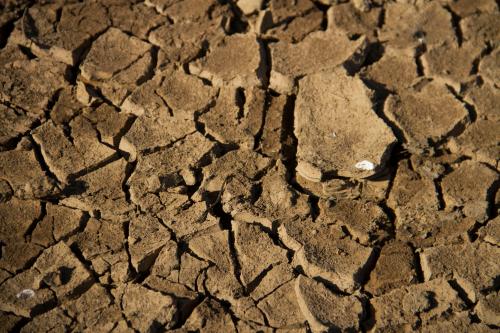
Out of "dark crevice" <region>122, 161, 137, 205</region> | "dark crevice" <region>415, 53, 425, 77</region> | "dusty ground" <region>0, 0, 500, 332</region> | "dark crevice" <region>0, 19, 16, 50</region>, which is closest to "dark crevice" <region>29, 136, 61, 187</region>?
"dusty ground" <region>0, 0, 500, 332</region>

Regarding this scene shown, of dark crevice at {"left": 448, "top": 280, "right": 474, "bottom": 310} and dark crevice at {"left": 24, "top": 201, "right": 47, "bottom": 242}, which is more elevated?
dark crevice at {"left": 24, "top": 201, "right": 47, "bottom": 242}

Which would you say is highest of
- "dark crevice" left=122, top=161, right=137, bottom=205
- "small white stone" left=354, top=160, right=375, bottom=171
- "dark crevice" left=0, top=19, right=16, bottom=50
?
"dark crevice" left=0, top=19, right=16, bottom=50

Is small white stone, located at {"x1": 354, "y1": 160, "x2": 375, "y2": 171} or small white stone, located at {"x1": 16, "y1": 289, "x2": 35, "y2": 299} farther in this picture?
small white stone, located at {"x1": 354, "y1": 160, "x2": 375, "y2": 171}

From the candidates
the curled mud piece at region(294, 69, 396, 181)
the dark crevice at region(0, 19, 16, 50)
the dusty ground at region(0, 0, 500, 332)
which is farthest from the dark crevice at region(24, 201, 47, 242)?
the curled mud piece at region(294, 69, 396, 181)

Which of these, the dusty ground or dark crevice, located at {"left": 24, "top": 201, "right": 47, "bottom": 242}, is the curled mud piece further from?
dark crevice, located at {"left": 24, "top": 201, "right": 47, "bottom": 242}

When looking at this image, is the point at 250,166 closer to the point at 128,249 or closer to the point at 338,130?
the point at 338,130

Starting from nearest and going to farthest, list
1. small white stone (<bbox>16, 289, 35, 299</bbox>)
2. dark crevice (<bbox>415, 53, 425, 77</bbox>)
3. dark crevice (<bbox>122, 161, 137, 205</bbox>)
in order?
1. small white stone (<bbox>16, 289, 35, 299</bbox>)
2. dark crevice (<bbox>122, 161, 137, 205</bbox>)
3. dark crevice (<bbox>415, 53, 425, 77</bbox>)

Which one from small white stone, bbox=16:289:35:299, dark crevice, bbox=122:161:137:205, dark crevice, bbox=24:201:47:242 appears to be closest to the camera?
small white stone, bbox=16:289:35:299

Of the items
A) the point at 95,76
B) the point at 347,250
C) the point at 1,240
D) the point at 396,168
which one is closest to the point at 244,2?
the point at 95,76
